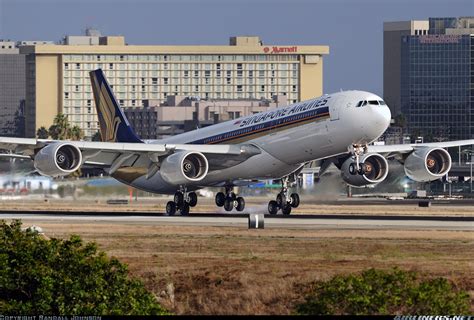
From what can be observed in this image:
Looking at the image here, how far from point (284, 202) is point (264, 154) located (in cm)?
331

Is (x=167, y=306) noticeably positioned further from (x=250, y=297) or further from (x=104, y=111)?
(x=104, y=111)

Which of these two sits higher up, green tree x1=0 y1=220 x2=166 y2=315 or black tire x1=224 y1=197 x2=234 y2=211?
black tire x1=224 y1=197 x2=234 y2=211

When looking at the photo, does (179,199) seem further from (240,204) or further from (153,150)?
(240,204)

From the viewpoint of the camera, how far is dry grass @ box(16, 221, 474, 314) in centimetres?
4097

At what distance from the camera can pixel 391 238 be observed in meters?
56.2

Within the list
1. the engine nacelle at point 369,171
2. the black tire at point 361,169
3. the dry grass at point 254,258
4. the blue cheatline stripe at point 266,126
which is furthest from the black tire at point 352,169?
the dry grass at point 254,258

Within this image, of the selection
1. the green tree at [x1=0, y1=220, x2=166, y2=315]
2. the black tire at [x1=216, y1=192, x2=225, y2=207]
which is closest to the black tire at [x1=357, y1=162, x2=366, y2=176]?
the black tire at [x1=216, y1=192, x2=225, y2=207]

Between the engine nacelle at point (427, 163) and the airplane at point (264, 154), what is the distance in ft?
0.18

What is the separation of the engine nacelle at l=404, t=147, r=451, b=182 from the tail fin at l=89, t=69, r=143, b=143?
18.3m

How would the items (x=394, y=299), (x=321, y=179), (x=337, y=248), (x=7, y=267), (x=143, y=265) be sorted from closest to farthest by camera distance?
(x=394, y=299)
(x=7, y=267)
(x=143, y=265)
(x=337, y=248)
(x=321, y=179)

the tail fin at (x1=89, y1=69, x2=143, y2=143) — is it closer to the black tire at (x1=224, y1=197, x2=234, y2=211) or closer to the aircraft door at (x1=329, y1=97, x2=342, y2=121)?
the black tire at (x1=224, y1=197, x2=234, y2=211)

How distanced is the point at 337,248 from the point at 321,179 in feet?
94.7

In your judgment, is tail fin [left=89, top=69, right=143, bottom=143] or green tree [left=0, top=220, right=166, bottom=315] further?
tail fin [left=89, top=69, right=143, bottom=143]

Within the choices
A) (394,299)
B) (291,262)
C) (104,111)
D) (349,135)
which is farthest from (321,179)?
(394,299)
